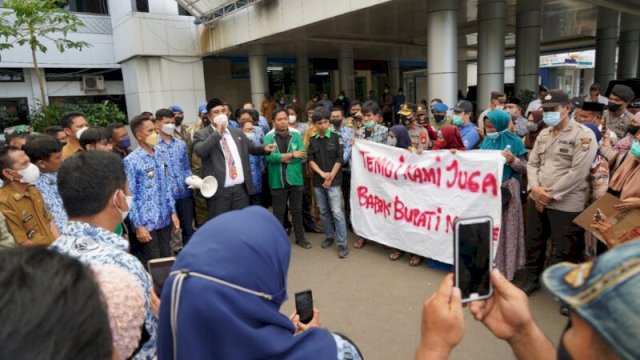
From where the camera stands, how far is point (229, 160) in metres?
5.06

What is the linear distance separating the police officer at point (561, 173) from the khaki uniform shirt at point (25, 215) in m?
4.33

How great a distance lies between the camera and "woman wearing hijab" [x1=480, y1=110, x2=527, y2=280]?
4316 mm

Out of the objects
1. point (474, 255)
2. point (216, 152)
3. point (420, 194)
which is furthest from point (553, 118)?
point (216, 152)

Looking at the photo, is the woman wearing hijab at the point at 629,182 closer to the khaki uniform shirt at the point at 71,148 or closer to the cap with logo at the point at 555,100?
the cap with logo at the point at 555,100

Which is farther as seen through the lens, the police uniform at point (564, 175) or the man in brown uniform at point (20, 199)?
the police uniform at point (564, 175)

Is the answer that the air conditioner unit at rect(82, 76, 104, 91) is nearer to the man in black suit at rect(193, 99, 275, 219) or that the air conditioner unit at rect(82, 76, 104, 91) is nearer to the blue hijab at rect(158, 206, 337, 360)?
the man in black suit at rect(193, 99, 275, 219)

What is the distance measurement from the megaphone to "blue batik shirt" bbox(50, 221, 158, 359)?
2.80 meters

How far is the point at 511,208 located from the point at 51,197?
4.35m

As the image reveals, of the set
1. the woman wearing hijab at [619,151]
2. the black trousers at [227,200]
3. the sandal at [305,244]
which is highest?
the woman wearing hijab at [619,151]

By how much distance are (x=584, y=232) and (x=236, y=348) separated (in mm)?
3909

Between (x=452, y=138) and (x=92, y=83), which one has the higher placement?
(x=92, y=83)

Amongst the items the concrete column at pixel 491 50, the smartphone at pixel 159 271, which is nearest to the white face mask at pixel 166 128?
the smartphone at pixel 159 271

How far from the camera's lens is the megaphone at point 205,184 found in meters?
4.73

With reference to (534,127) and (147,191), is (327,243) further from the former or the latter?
(534,127)
